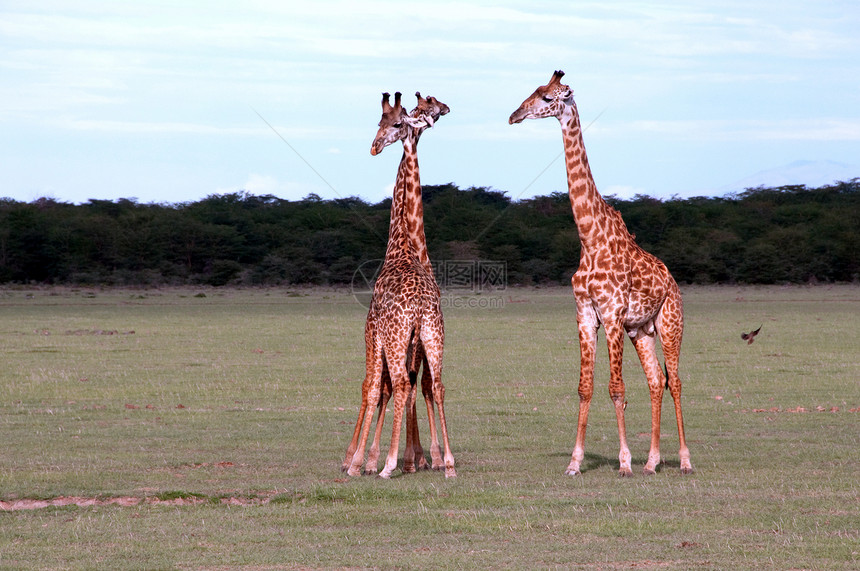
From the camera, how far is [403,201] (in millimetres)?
9641

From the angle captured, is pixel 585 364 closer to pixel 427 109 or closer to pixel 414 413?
pixel 414 413

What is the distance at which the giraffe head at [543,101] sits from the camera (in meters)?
9.27

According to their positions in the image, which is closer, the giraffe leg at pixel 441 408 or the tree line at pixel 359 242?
the giraffe leg at pixel 441 408

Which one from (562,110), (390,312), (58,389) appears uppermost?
(562,110)

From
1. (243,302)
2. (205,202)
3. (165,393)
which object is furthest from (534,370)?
(205,202)

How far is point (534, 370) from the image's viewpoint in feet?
55.8

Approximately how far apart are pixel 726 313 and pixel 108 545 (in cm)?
2562

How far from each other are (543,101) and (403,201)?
1.43 metres

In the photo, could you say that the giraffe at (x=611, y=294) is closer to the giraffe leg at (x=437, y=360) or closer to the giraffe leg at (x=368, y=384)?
the giraffe leg at (x=437, y=360)

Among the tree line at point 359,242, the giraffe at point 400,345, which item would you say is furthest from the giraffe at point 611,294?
the tree line at point 359,242

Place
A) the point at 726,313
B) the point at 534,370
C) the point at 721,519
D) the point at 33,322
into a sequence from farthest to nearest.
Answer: the point at 726,313, the point at 33,322, the point at 534,370, the point at 721,519

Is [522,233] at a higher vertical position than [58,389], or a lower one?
higher

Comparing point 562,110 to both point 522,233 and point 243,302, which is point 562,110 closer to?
point 243,302

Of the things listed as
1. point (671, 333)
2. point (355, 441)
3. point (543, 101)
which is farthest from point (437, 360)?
point (543, 101)
